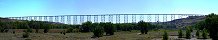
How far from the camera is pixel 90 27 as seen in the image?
163625 millimetres

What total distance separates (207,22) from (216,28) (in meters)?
3.38

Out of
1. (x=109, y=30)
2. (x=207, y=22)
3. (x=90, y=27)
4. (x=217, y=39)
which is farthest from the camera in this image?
(x=90, y=27)

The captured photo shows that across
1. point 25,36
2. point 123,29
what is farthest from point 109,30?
point 123,29

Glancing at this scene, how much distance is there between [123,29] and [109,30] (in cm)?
5786

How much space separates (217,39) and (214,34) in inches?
49.6

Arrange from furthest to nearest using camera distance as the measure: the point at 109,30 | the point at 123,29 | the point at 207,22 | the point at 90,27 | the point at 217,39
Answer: the point at 123,29
the point at 90,27
the point at 109,30
the point at 207,22
the point at 217,39

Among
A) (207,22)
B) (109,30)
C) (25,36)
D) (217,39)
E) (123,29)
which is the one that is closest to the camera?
(217,39)

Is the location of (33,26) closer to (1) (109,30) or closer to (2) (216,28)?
(1) (109,30)

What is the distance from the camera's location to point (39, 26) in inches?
7185

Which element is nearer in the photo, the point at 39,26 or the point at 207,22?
the point at 207,22

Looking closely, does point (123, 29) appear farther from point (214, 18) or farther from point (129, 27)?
point (214, 18)

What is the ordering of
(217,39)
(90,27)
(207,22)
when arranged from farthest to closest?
1. (90,27)
2. (207,22)
3. (217,39)

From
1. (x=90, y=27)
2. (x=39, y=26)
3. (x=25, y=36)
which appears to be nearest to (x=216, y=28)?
(x=25, y=36)

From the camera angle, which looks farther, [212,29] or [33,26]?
[33,26]
